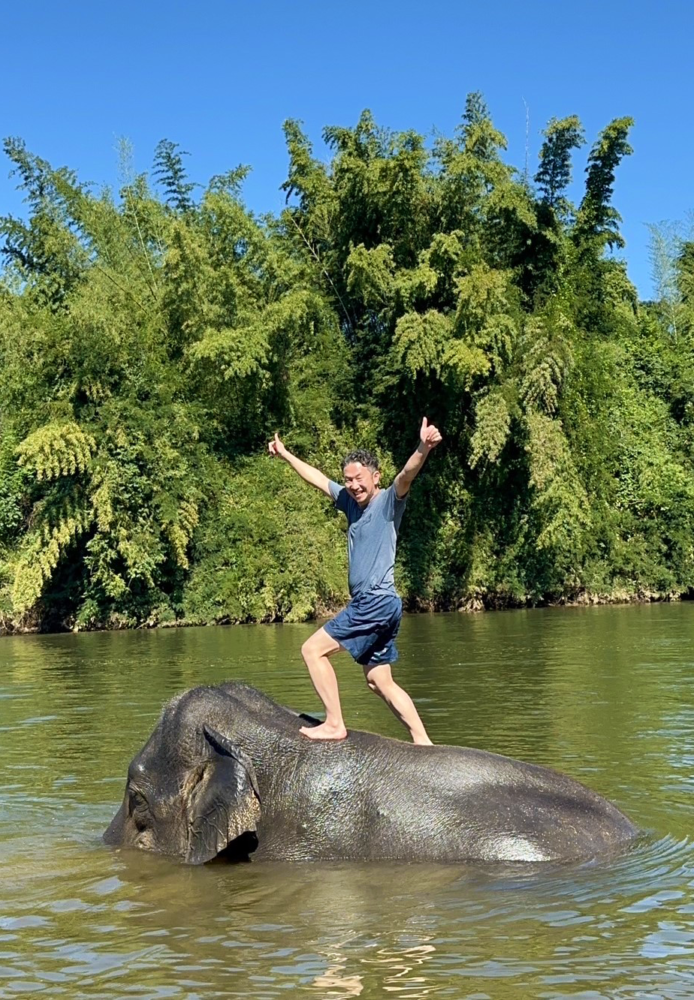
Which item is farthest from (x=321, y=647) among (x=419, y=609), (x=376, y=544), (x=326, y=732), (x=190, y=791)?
(x=419, y=609)

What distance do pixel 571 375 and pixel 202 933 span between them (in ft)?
87.4

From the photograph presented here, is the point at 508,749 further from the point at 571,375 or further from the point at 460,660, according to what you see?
the point at 571,375

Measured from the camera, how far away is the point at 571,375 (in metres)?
30.9

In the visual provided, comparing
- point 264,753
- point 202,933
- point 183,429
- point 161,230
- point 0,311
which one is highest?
point 161,230

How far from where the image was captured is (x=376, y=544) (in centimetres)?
703

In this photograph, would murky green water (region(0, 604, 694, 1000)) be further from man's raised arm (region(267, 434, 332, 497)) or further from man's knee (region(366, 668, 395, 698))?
man's raised arm (region(267, 434, 332, 497))

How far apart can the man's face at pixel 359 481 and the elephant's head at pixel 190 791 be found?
141 centimetres

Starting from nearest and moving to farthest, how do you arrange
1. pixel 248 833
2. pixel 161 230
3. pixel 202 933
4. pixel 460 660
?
pixel 202 933, pixel 248 833, pixel 460 660, pixel 161 230

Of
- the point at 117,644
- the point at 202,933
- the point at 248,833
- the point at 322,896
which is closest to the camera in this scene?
the point at 202,933

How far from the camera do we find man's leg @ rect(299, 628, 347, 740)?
6.70 m

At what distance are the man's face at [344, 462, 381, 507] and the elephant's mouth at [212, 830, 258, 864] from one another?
1.98 m

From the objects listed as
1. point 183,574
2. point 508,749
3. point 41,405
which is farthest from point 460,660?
point 41,405

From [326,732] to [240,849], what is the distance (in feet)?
2.50

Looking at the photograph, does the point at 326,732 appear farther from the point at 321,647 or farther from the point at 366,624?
the point at 366,624
